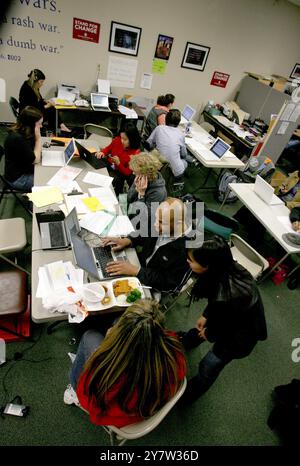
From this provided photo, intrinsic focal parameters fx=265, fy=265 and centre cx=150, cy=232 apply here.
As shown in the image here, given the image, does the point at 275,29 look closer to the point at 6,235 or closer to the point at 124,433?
the point at 6,235

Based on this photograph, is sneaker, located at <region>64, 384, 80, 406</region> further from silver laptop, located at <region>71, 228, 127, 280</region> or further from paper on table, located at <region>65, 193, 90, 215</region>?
paper on table, located at <region>65, 193, 90, 215</region>

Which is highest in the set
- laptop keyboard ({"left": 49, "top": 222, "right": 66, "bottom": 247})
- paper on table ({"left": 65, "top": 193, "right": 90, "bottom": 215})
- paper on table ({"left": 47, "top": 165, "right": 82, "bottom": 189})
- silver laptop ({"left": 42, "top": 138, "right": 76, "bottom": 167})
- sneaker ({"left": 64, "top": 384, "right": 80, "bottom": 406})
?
silver laptop ({"left": 42, "top": 138, "right": 76, "bottom": 167})

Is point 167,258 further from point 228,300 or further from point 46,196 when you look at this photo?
point 46,196

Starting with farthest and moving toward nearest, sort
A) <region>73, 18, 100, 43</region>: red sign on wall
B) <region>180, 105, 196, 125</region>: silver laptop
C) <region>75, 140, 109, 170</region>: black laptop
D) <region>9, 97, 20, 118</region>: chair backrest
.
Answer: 1. <region>180, 105, 196, 125</region>: silver laptop
2. <region>73, 18, 100, 43</region>: red sign on wall
3. <region>9, 97, 20, 118</region>: chair backrest
4. <region>75, 140, 109, 170</region>: black laptop

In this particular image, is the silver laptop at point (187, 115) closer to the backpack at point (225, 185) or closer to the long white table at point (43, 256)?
the backpack at point (225, 185)

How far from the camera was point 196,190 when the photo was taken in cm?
416

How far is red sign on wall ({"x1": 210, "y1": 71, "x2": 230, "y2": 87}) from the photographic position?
5.10m

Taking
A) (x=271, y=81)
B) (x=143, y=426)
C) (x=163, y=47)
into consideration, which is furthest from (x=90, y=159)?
(x=271, y=81)

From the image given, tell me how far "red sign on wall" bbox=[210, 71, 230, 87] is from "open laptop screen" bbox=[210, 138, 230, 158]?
2.19 metres

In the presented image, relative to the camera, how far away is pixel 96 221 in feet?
6.54

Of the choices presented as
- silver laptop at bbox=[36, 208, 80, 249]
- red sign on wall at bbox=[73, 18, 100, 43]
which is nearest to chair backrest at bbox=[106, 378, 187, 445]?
silver laptop at bbox=[36, 208, 80, 249]

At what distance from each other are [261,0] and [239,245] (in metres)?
4.48

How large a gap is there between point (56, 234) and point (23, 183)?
3.76 feet

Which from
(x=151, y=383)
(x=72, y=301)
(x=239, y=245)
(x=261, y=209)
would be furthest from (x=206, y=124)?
(x=151, y=383)
